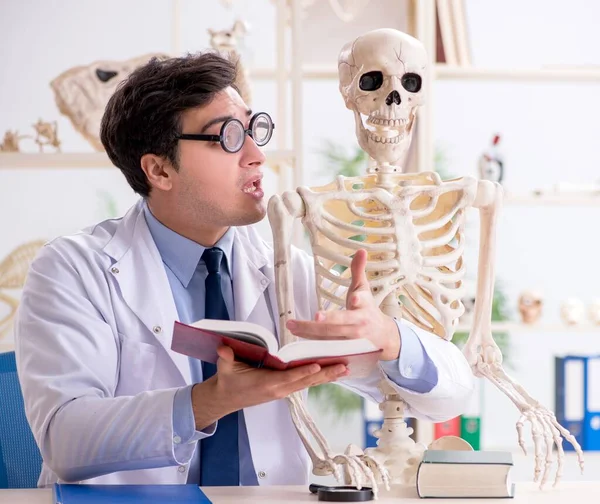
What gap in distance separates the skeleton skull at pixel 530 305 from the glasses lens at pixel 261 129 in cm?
190

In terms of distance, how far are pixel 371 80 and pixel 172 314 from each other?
1.98 feet

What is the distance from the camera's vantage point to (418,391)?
169 cm

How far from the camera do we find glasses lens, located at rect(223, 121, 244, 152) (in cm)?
193

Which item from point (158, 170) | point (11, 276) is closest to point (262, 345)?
point (158, 170)

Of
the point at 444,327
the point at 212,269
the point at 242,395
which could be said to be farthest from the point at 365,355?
the point at 212,269

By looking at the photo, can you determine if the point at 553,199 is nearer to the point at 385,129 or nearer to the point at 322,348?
the point at 385,129

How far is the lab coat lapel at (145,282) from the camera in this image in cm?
188

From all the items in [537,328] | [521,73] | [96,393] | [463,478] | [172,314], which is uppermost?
[521,73]

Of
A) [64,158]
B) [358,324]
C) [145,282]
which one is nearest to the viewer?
[358,324]

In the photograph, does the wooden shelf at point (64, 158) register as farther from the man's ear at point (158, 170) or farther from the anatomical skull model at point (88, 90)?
the man's ear at point (158, 170)

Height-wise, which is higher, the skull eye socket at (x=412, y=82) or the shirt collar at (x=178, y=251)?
the skull eye socket at (x=412, y=82)

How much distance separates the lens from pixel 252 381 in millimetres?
1471

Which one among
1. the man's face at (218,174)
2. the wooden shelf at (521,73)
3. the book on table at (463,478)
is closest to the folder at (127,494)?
the book on table at (463,478)

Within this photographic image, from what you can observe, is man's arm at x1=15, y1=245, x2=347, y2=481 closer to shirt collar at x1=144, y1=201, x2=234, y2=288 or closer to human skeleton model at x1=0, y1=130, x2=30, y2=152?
shirt collar at x1=144, y1=201, x2=234, y2=288
